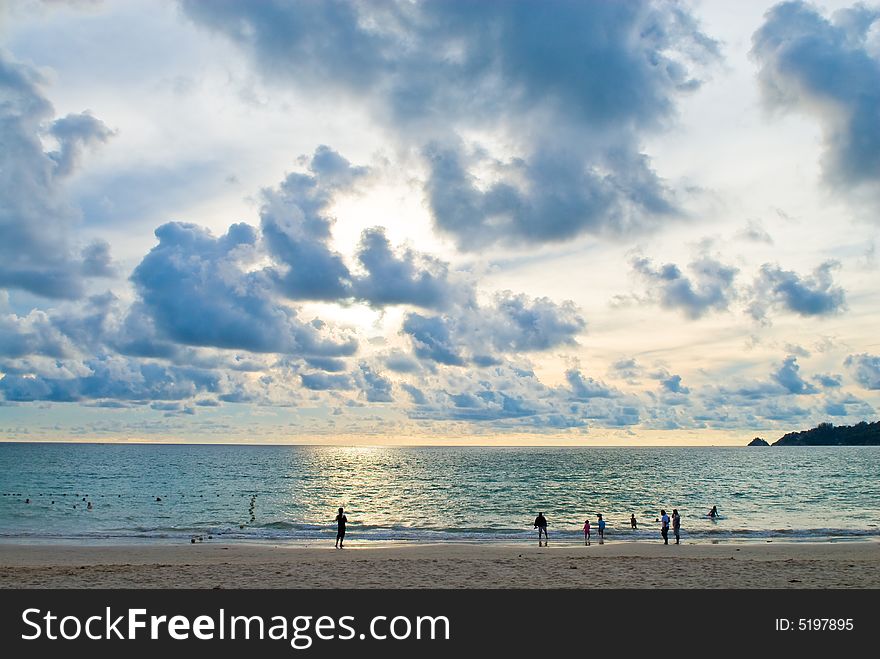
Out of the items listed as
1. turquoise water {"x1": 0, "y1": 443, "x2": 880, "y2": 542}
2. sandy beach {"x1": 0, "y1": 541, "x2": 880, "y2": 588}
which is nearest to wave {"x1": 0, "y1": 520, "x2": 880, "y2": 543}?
turquoise water {"x1": 0, "y1": 443, "x2": 880, "y2": 542}

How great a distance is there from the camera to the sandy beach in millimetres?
21203

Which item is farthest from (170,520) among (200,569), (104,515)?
(200,569)

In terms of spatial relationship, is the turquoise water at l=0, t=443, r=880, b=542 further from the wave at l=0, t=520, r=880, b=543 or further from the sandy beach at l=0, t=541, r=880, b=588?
the sandy beach at l=0, t=541, r=880, b=588

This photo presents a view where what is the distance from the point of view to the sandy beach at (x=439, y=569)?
69.6ft

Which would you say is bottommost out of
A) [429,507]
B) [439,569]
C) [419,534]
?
[429,507]

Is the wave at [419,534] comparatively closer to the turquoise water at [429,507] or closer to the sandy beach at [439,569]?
the turquoise water at [429,507]

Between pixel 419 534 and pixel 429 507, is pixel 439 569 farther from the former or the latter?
pixel 429 507

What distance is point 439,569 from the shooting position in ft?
81.3

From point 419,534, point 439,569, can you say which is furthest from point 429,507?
point 439,569

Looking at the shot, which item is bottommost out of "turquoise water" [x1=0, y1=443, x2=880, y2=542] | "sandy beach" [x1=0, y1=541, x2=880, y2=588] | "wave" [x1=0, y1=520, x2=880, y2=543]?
"turquoise water" [x1=0, y1=443, x2=880, y2=542]

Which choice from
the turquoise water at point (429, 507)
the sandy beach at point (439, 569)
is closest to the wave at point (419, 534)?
the turquoise water at point (429, 507)

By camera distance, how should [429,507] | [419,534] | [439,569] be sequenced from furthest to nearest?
[429,507], [419,534], [439,569]
